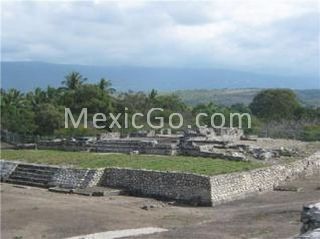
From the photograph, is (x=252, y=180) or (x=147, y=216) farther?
(x=252, y=180)

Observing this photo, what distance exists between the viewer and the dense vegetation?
4850 centimetres

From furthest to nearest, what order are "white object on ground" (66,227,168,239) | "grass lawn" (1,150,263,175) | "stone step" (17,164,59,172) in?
"stone step" (17,164,59,172)
"grass lawn" (1,150,263,175)
"white object on ground" (66,227,168,239)

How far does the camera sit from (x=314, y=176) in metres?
29.2

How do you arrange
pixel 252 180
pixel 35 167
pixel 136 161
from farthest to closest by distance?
pixel 35 167, pixel 136 161, pixel 252 180

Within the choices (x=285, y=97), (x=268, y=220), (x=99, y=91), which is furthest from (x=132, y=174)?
(x=285, y=97)

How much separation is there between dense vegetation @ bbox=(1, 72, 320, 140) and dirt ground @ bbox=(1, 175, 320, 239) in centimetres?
1935

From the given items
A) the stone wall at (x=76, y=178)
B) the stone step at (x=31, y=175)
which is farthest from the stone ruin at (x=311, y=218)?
the stone step at (x=31, y=175)

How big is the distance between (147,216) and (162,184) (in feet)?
13.0

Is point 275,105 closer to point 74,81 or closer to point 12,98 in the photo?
point 74,81

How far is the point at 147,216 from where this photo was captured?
20.9m

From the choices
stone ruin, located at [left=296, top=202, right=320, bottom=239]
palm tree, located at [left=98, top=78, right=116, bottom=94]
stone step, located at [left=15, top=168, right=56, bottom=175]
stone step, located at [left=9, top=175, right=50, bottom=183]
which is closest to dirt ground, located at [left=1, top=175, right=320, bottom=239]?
stone step, located at [left=9, top=175, right=50, bottom=183]

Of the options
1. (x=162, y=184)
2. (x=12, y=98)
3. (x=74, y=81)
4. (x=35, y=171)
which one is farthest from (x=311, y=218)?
(x=74, y=81)

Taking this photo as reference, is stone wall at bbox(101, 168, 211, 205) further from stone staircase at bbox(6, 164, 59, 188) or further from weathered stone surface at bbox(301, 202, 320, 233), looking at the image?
weathered stone surface at bbox(301, 202, 320, 233)

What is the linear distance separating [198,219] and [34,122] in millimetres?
34756
